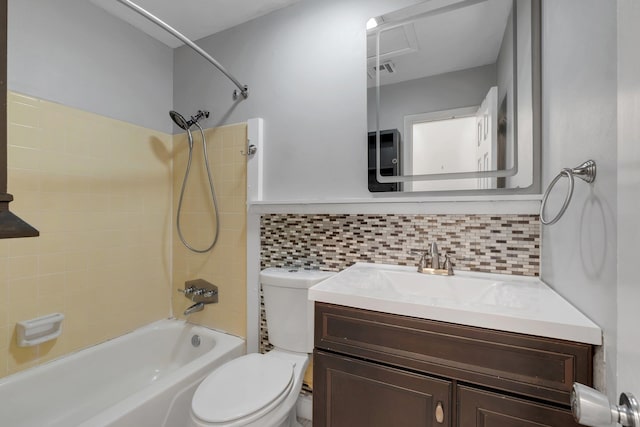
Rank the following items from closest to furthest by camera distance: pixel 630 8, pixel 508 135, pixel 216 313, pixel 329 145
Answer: pixel 630 8
pixel 508 135
pixel 329 145
pixel 216 313

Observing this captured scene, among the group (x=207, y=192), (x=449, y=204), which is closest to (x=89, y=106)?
(x=207, y=192)

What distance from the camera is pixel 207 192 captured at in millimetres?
1976

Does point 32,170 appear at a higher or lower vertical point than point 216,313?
higher

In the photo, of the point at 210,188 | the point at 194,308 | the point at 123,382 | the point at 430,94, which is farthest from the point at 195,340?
the point at 430,94

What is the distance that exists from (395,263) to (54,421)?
1.83 m

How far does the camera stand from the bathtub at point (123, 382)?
124 centimetres

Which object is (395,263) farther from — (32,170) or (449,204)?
(32,170)

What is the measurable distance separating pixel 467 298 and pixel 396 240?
1.30 ft

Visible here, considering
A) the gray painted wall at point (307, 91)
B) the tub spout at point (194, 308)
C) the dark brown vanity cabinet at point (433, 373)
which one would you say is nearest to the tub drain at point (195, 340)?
the tub spout at point (194, 308)

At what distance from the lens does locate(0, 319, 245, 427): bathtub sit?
49.0 inches

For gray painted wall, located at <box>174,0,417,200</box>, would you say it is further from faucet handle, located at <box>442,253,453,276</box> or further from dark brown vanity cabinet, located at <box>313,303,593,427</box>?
dark brown vanity cabinet, located at <box>313,303,593,427</box>

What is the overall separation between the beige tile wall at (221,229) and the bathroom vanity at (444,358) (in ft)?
3.14

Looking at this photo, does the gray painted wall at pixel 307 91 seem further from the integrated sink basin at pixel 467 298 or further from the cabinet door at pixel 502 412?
the cabinet door at pixel 502 412

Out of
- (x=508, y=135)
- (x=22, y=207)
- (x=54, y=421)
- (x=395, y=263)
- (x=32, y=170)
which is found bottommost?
(x=54, y=421)
